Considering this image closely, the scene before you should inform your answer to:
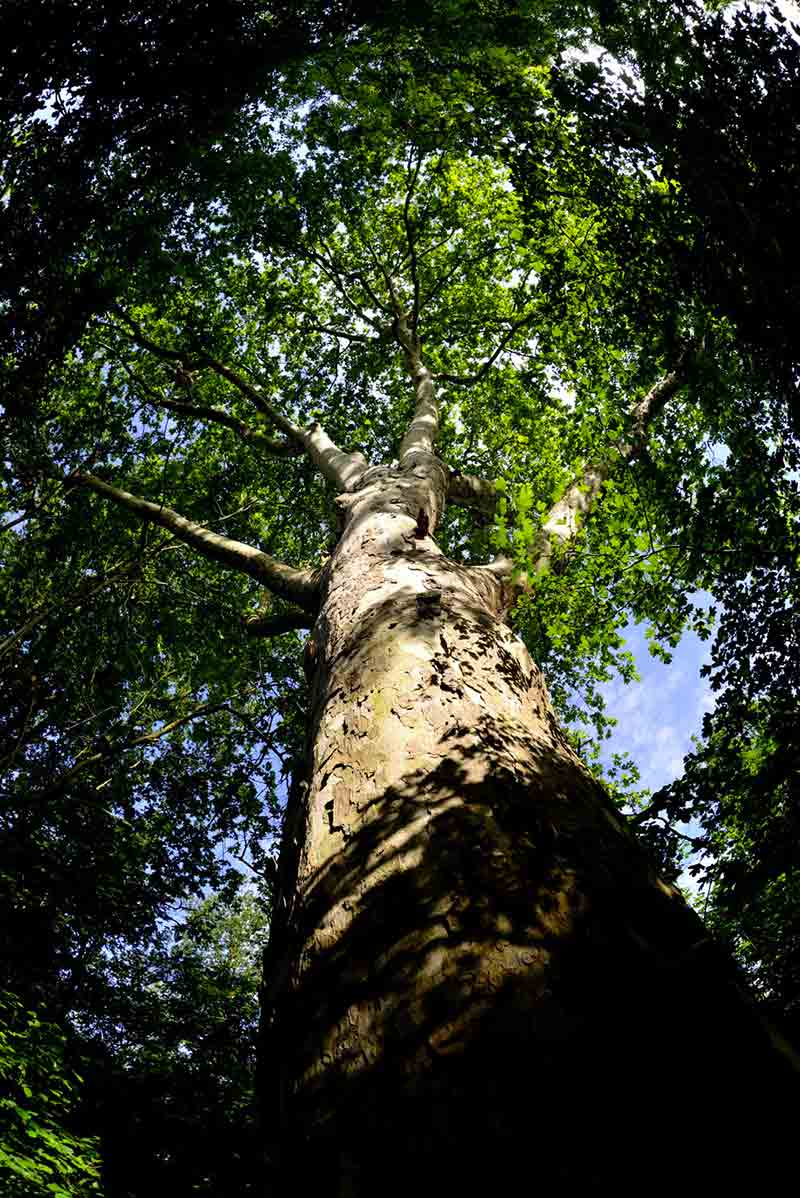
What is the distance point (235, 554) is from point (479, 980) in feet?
16.2

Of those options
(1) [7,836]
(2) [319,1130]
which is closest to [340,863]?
(2) [319,1130]

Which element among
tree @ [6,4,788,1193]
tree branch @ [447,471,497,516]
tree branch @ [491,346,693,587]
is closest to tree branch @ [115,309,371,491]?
tree @ [6,4,788,1193]

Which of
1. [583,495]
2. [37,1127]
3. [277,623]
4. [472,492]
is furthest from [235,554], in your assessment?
[37,1127]

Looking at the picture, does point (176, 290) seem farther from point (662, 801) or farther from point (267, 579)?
point (662, 801)

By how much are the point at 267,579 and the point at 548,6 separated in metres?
5.70

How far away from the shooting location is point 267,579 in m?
5.23

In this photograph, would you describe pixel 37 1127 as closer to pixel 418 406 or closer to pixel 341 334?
pixel 418 406

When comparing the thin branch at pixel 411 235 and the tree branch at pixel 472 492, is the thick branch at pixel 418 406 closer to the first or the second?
the thin branch at pixel 411 235

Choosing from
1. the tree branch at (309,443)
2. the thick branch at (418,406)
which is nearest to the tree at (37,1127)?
the tree branch at (309,443)

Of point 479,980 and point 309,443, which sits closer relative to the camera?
point 479,980

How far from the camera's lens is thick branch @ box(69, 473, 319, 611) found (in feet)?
15.7

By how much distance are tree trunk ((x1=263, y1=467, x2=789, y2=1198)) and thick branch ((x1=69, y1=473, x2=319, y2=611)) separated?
246 centimetres

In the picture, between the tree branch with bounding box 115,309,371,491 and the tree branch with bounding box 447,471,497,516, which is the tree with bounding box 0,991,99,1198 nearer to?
the tree branch with bounding box 115,309,371,491

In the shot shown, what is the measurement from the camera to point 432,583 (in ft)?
10.6
